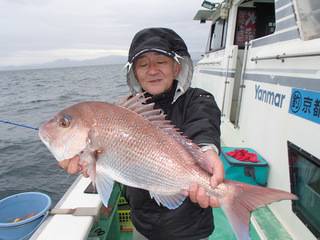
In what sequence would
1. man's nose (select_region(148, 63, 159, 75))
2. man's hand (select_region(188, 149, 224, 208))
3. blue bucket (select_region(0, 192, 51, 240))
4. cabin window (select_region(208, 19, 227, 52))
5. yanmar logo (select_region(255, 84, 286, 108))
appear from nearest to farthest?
man's hand (select_region(188, 149, 224, 208)), man's nose (select_region(148, 63, 159, 75)), yanmar logo (select_region(255, 84, 286, 108)), blue bucket (select_region(0, 192, 51, 240)), cabin window (select_region(208, 19, 227, 52))

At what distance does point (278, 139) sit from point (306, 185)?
2.77 feet

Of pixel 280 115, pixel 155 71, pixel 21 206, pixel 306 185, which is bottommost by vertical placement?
pixel 21 206

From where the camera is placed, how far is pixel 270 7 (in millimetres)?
6852

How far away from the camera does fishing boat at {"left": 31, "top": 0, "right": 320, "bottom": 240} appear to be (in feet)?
8.76

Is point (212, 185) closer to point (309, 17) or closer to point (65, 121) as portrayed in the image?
point (65, 121)

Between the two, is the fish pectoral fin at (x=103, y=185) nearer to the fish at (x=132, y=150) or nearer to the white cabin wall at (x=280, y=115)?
the fish at (x=132, y=150)

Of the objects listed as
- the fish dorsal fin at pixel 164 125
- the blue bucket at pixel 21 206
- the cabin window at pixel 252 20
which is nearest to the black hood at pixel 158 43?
the fish dorsal fin at pixel 164 125

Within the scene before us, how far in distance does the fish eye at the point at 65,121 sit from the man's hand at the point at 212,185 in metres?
0.85

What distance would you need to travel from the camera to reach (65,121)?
6.14 ft

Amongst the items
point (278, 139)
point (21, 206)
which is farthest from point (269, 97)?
point (21, 206)

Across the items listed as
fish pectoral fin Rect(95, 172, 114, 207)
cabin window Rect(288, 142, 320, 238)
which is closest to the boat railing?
cabin window Rect(288, 142, 320, 238)

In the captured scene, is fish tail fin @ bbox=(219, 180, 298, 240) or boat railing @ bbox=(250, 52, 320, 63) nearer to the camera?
fish tail fin @ bbox=(219, 180, 298, 240)

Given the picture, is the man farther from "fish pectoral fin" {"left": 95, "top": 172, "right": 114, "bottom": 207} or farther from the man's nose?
"fish pectoral fin" {"left": 95, "top": 172, "right": 114, "bottom": 207}

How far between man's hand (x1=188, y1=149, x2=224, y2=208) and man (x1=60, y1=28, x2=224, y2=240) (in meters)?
0.15
